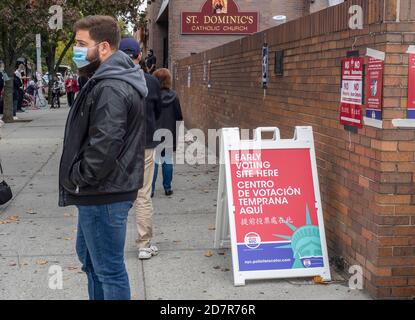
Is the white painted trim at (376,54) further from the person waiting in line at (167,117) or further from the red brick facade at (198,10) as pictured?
the red brick facade at (198,10)

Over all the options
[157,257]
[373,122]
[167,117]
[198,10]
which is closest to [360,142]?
[373,122]

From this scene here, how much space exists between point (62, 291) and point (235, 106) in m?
6.28

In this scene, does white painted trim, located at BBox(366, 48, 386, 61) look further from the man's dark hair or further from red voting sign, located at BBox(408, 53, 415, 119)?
the man's dark hair

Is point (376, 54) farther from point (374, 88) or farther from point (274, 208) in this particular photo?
point (274, 208)

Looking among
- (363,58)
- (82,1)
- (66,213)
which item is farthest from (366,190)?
(82,1)

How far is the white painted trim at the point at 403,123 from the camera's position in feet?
14.8

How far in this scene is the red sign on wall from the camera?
77.4ft

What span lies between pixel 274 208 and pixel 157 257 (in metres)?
1.24

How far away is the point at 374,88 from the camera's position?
464 cm

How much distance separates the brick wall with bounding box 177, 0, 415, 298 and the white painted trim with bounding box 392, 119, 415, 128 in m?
0.03

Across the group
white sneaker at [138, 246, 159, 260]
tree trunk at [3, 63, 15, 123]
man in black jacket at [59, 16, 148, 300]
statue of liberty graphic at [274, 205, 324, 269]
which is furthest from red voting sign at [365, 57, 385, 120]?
tree trunk at [3, 63, 15, 123]

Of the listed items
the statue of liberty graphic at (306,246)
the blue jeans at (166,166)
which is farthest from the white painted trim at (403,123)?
the blue jeans at (166,166)

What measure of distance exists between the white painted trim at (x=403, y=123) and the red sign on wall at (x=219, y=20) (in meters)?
19.6
